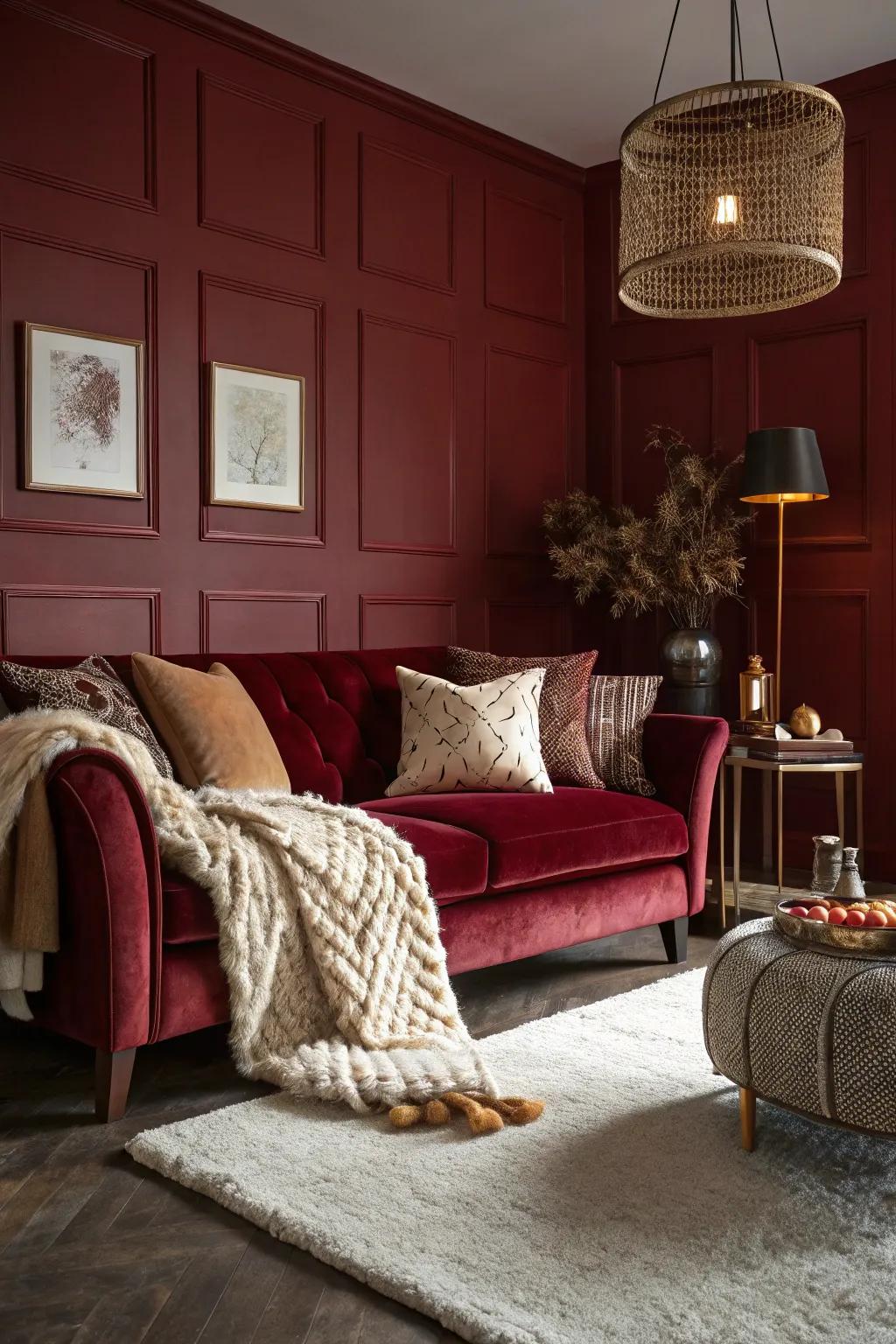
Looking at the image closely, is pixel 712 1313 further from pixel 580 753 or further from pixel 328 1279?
pixel 580 753

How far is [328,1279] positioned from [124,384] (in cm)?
299

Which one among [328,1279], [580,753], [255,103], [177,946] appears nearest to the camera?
[328,1279]

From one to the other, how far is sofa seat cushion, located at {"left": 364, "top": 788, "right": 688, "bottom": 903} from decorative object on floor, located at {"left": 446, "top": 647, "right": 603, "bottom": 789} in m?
0.11

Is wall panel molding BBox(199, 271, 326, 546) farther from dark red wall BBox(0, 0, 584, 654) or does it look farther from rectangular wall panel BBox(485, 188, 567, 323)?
rectangular wall panel BBox(485, 188, 567, 323)

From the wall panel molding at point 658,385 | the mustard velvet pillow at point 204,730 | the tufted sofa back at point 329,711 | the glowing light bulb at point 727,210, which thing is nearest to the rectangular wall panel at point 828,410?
the wall panel molding at point 658,385

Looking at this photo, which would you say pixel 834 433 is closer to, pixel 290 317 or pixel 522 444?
pixel 522 444

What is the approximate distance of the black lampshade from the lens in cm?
457

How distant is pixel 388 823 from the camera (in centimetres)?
313

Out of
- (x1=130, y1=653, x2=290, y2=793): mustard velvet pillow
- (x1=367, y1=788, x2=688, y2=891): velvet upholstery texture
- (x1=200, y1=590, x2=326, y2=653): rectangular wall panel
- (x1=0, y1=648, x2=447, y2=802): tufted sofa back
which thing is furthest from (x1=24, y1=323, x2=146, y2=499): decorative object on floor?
(x1=367, y1=788, x2=688, y2=891): velvet upholstery texture

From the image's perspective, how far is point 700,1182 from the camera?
214 centimetres

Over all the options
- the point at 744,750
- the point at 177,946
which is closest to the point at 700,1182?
the point at 177,946

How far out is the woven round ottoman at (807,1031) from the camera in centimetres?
199

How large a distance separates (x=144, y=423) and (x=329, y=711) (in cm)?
119

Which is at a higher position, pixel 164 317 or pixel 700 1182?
pixel 164 317
